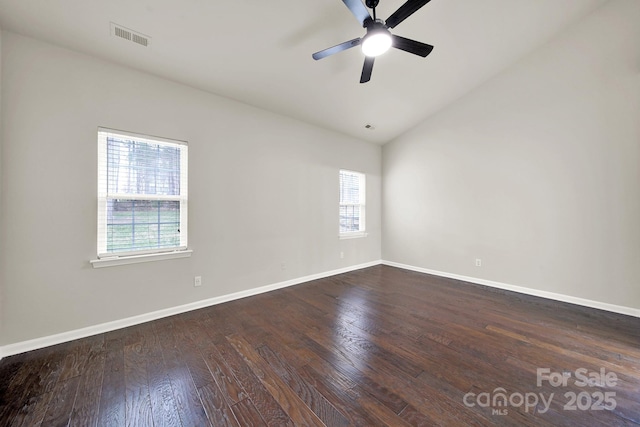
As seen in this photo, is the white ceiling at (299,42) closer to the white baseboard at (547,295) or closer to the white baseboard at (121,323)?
the white baseboard at (121,323)

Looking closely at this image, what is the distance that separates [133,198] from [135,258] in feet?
2.17

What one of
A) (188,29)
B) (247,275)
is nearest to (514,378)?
(247,275)

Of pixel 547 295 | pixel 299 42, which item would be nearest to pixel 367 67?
pixel 299 42

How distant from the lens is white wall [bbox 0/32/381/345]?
7.26 feet

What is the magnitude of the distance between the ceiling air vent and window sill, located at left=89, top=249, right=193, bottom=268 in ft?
7.13

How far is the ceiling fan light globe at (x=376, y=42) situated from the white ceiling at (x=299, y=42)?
1.97 ft

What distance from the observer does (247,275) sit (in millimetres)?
3621

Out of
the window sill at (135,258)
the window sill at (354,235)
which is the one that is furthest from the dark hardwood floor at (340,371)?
the window sill at (354,235)

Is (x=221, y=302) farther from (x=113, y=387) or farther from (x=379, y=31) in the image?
(x=379, y=31)

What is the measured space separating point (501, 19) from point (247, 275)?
467 cm

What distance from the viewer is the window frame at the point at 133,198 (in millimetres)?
2559

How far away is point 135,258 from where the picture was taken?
270cm

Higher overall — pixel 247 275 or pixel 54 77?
pixel 54 77

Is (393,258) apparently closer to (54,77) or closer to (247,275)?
(247,275)
